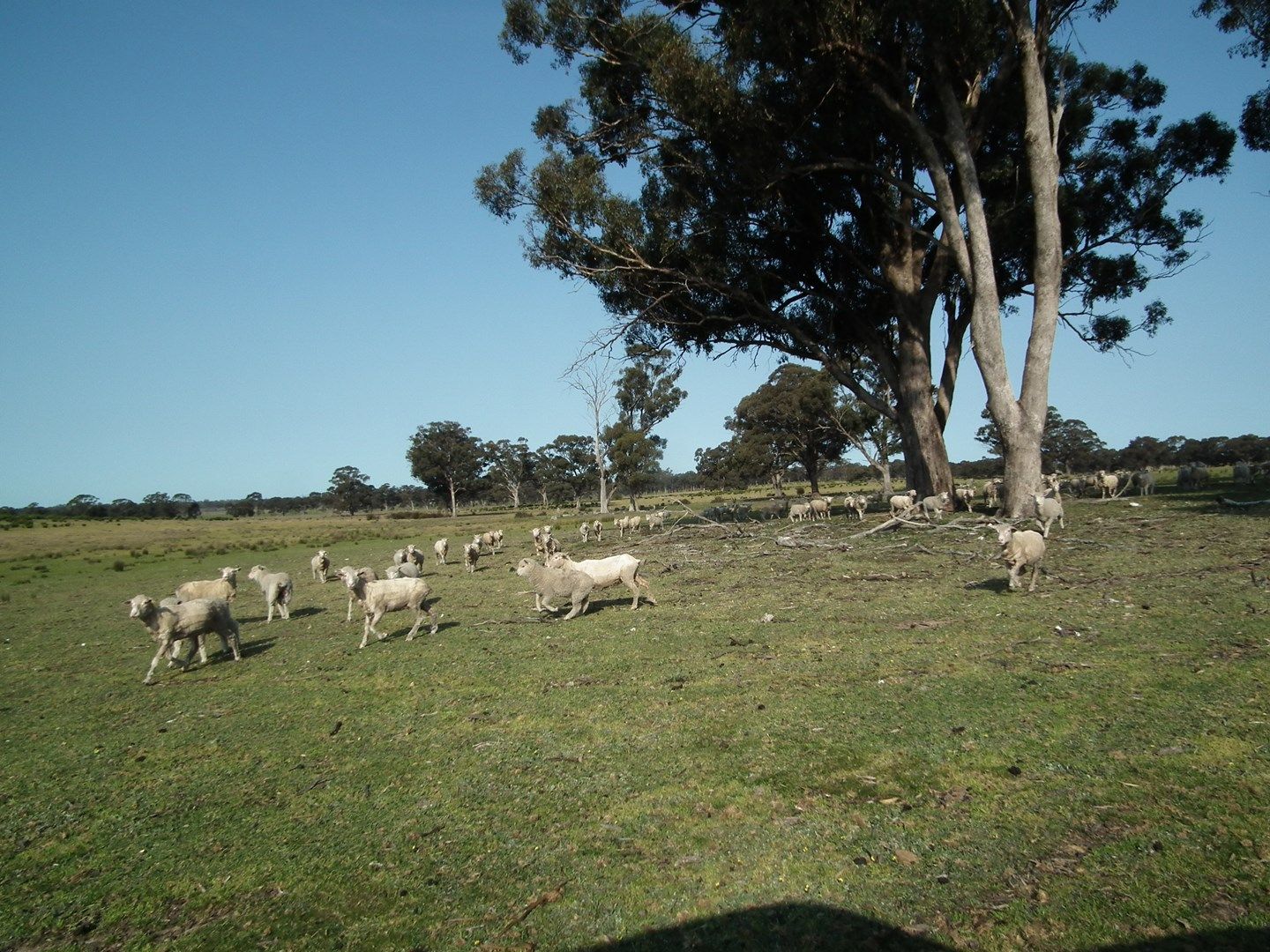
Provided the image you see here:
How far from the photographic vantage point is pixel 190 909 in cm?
437

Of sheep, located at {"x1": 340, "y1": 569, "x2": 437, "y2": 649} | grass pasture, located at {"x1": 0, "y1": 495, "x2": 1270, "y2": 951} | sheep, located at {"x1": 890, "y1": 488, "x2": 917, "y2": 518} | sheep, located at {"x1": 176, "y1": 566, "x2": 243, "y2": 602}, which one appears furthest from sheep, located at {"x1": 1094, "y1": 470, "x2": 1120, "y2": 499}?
sheep, located at {"x1": 176, "y1": 566, "x2": 243, "y2": 602}

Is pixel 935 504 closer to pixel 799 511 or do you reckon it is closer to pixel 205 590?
pixel 799 511

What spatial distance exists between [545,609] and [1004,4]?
19819mm

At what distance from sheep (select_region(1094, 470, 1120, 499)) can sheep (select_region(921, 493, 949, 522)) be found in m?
6.05

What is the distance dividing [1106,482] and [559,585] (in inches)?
812

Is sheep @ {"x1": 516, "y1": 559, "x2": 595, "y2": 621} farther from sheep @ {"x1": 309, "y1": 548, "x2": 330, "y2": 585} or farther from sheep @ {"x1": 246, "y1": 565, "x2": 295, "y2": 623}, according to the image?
sheep @ {"x1": 309, "y1": 548, "x2": 330, "y2": 585}

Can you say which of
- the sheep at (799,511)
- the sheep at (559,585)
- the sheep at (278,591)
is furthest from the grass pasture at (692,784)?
the sheep at (799,511)

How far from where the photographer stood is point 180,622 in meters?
10.9

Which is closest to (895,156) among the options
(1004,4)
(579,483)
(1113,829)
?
(1004,4)

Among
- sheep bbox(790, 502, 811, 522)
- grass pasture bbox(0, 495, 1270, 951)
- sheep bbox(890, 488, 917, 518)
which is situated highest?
sheep bbox(890, 488, 917, 518)

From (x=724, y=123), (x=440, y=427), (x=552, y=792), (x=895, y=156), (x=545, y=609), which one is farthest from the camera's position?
(x=440, y=427)

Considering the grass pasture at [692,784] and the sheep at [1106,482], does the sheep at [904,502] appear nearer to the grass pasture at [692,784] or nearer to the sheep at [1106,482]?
the sheep at [1106,482]

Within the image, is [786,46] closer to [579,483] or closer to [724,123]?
[724,123]

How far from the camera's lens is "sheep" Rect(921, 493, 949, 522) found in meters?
21.4
